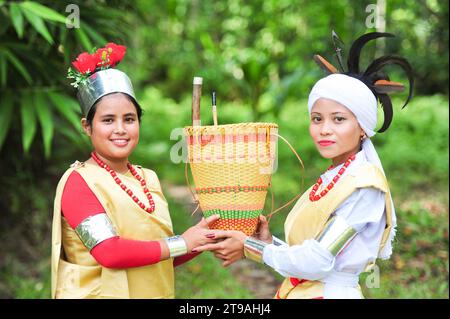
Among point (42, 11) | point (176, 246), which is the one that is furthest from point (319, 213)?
point (42, 11)

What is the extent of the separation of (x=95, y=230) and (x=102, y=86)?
587 mm

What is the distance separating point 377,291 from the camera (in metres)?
5.21

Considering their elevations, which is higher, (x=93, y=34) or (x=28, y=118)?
(x=93, y=34)

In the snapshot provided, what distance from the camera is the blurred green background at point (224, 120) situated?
5027 mm

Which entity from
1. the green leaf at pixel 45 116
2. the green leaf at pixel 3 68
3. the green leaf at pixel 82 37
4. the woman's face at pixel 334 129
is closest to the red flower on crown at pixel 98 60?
the woman's face at pixel 334 129

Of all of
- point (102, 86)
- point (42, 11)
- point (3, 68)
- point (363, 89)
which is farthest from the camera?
point (3, 68)

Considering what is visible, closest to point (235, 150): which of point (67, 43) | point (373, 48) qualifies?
point (67, 43)

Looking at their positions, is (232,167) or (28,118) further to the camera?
(28,118)

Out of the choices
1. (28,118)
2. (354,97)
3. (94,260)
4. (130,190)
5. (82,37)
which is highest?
(82,37)

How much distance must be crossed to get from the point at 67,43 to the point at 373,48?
217 inches

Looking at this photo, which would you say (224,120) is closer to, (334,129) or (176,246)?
(176,246)

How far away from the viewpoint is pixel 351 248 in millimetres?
2385

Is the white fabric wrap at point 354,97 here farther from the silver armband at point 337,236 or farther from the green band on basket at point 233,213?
the green band on basket at point 233,213
